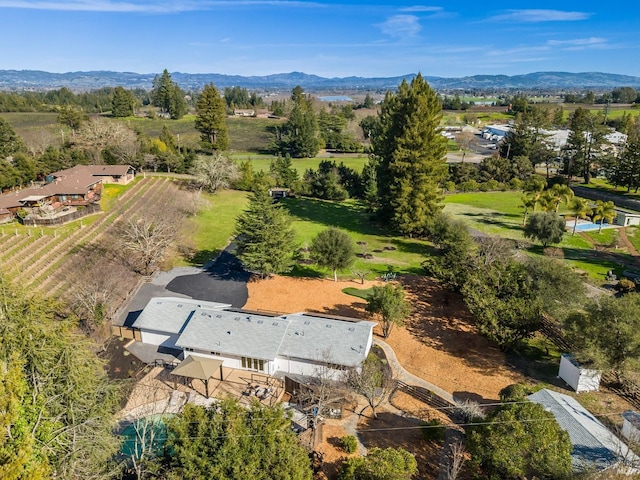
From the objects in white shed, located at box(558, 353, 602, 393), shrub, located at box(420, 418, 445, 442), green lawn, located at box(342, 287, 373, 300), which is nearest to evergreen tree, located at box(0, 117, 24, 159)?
green lawn, located at box(342, 287, 373, 300)

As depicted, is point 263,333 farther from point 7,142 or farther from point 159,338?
point 7,142

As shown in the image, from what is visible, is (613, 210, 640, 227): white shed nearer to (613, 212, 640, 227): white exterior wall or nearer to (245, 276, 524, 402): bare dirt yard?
(613, 212, 640, 227): white exterior wall

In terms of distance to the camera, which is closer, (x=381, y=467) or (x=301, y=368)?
(x=381, y=467)

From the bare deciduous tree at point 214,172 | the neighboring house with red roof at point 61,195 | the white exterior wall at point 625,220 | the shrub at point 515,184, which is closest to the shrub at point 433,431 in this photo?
the neighboring house with red roof at point 61,195

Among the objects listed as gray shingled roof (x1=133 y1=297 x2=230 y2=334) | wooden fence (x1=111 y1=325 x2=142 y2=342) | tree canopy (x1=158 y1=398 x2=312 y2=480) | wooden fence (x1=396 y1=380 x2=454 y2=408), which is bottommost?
wooden fence (x1=396 y1=380 x2=454 y2=408)

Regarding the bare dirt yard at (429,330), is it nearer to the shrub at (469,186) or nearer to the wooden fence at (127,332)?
the wooden fence at (127,332)

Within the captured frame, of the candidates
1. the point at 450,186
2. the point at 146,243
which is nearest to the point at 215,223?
the point at 146,243

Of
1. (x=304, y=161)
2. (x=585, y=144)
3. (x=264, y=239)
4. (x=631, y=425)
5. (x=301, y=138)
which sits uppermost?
(x=585, y=144)
